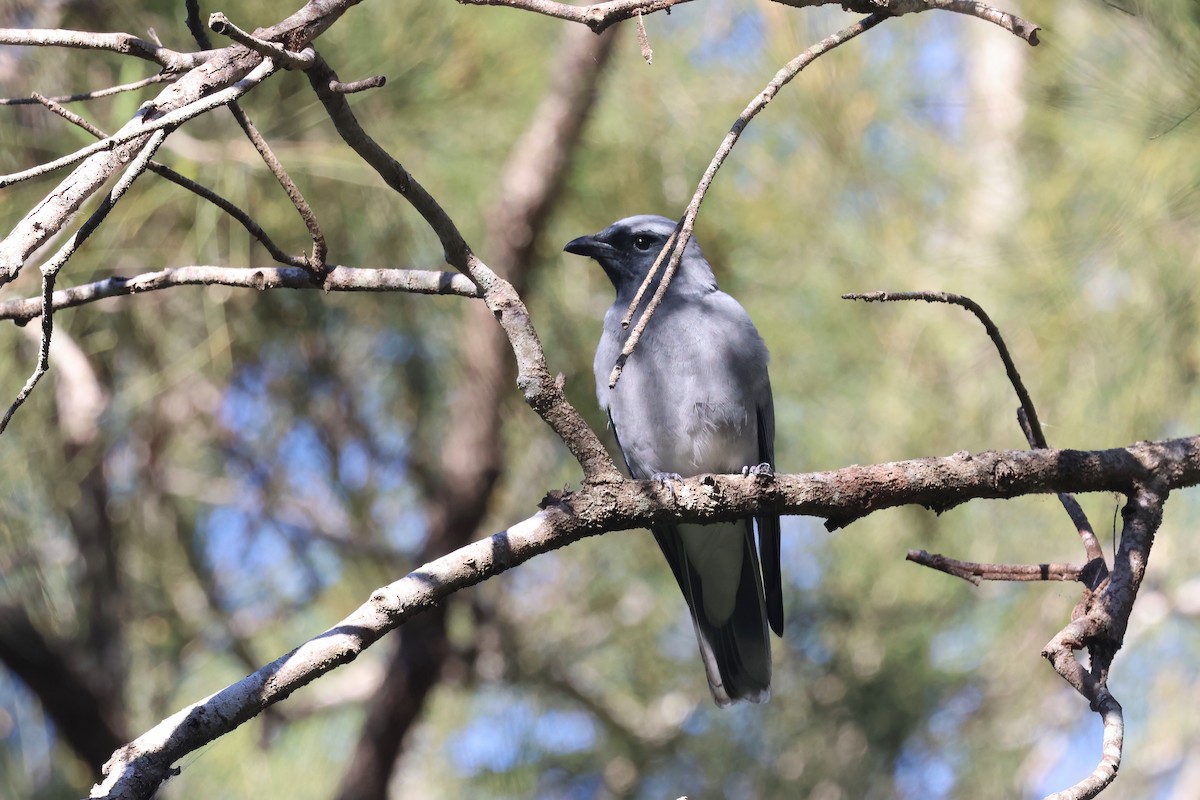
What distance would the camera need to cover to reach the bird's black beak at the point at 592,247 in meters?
3.74

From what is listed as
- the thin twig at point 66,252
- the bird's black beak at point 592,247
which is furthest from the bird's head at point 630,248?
the thin twig at point 66,252

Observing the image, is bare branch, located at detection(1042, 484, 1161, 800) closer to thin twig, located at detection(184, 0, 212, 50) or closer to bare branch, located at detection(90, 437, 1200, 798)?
bare branch, located at detection(90, 437, 1200, 798)

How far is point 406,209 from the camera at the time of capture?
14.9 feet

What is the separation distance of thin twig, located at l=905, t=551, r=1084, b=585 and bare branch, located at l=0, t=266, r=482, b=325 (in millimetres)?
876

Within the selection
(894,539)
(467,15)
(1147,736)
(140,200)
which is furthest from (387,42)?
(1147,736)

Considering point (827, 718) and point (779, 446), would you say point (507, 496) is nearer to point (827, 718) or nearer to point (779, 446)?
point (779, 446)

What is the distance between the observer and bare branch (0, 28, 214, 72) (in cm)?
162

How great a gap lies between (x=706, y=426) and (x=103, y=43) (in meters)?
1.98

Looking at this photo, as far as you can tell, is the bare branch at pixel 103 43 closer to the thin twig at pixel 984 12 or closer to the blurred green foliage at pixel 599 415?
the thin twig at pixel 984 12

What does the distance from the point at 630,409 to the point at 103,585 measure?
2509 millimetres

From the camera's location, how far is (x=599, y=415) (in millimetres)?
4898

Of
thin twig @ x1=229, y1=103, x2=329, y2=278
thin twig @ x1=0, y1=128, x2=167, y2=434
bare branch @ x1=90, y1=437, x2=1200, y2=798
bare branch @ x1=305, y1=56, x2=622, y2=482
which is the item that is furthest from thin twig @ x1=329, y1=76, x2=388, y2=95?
bare branch @ x1=90, y1=437, x2=1200, y2=798

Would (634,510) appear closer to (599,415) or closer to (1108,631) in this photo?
(1108,631)

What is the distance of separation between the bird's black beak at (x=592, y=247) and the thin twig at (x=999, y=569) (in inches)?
74.4
